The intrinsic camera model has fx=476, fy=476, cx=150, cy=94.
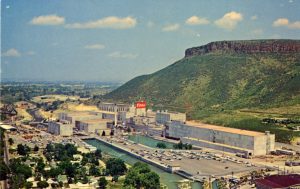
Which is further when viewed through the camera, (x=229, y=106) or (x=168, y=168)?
(x=229, y=106)

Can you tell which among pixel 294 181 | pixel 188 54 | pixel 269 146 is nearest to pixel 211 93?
pixel 188 54

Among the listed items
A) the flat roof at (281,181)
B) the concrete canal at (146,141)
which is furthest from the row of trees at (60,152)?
the flat roof at (281,181)

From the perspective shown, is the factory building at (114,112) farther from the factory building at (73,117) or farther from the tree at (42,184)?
the tree at (42,184)

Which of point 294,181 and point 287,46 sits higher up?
point 287,46

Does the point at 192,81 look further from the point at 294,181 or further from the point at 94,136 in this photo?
the point at 294,181

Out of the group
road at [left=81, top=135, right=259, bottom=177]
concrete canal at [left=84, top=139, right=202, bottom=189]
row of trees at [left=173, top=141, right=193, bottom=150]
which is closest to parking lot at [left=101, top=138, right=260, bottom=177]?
road at [left=81, top=135, right=259, bottom=177]

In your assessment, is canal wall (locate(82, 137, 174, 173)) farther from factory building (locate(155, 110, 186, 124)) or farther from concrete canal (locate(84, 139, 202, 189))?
factory building (locate(155, 110, 186, 124))
